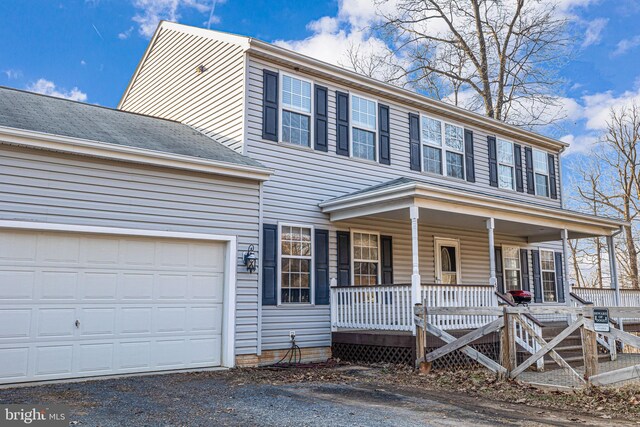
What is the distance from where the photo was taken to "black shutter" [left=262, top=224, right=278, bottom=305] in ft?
32.4

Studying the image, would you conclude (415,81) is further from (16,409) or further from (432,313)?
(16,409)

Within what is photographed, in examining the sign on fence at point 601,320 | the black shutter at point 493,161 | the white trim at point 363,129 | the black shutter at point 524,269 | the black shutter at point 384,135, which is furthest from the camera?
the black shutter at point 524,269

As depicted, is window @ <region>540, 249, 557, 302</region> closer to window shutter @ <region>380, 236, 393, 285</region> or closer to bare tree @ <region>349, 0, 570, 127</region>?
window shutter @ <region>380, 236, 393, 285</region>

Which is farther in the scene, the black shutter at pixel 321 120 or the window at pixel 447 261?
the window at pixel 447 261

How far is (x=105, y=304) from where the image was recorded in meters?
8.09

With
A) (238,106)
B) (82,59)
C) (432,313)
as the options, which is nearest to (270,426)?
(432,313)

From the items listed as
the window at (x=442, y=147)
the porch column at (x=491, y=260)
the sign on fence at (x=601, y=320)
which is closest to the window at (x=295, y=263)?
the porch column at (x=491, y=260)

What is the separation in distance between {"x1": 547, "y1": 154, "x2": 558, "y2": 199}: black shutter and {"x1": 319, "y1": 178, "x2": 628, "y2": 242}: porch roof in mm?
3021

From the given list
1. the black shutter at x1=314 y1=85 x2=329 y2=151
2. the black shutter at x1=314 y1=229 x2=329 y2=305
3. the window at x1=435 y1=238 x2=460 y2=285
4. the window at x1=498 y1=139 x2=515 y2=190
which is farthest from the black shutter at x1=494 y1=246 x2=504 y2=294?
the black shutter at x1=314 y1=85 x2=329 y2=151

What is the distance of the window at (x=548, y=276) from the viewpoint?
15812mm

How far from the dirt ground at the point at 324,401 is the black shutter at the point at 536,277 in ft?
25.9

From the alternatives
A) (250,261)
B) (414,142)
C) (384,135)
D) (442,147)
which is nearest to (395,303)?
(250,261)

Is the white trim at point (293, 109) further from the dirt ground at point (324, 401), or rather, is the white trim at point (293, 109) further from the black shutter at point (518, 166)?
the black shutter at point (518, 166)

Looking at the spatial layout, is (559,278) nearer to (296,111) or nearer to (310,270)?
(310,270)
